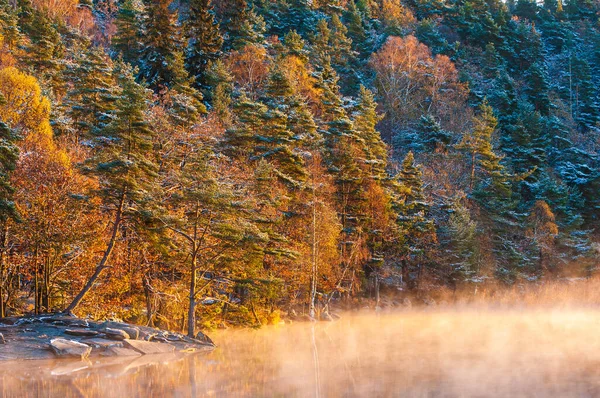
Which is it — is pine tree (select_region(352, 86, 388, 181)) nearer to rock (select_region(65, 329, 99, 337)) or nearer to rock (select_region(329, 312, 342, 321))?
rock (select_region(329, 312, 342, 321))

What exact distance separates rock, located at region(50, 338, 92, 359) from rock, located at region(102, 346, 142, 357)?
0.76 m

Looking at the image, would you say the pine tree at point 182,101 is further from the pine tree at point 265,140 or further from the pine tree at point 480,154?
the pine tree at point 480,154

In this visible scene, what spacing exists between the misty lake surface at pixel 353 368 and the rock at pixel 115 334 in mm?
1956

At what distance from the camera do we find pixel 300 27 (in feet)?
273

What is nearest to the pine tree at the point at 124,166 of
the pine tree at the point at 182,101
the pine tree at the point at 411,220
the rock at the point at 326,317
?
the pine tree at the point at 182,101

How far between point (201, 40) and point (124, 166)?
4429 centimetres

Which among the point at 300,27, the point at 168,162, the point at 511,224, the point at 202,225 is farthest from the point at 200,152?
the point at 300,27

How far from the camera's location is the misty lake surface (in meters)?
16.4

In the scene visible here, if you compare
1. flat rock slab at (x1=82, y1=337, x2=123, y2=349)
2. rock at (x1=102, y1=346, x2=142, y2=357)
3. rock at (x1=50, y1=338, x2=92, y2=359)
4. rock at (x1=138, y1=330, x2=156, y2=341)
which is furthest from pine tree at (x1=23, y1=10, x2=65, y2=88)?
rock at (x1=102, y1=346, x2=142, y2=357)

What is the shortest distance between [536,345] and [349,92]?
55.0 metres

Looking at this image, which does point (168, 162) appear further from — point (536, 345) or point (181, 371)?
point (536, 345)

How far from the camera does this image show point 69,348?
21453 millimetres

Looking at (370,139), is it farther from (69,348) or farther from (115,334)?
(69,348)

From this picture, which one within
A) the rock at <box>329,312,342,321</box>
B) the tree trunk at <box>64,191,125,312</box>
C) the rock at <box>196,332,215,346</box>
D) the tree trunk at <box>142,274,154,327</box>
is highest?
the tree trunk at <box>64,191,125,312</box>
